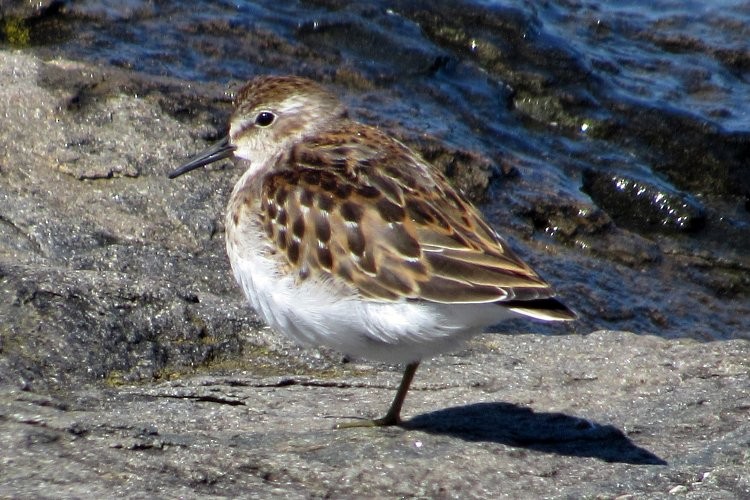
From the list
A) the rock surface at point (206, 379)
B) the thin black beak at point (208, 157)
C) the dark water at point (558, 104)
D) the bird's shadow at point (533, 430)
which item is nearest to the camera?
the rock surface at point (206, 379)

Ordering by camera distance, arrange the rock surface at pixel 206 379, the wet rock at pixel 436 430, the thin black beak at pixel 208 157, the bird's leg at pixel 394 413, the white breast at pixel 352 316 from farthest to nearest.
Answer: the thin black beak at pixel 208 157 < the bird's leg at pixel 394 413 < the white breast at pixel 352 316 < the rock surface at pixel 206 379 < the wet rock at pixel 436 430

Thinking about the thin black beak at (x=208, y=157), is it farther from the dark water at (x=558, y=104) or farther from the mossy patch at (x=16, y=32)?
the mossy patch at (x=16, y=32)

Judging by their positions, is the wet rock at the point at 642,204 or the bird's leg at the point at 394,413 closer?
the bird's leg at the point at 394,413

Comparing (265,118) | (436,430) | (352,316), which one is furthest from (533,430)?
(265,118)

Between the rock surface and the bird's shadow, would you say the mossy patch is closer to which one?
the rock surface

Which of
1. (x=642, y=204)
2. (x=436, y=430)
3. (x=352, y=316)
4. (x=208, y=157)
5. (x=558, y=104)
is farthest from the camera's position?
(x=558, y=104)

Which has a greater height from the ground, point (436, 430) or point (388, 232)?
point (388, 232)

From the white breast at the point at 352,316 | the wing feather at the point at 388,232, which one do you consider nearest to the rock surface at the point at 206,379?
the white breast at the point at 352,316

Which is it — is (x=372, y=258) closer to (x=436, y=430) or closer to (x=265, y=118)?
(x=436, y=430)
